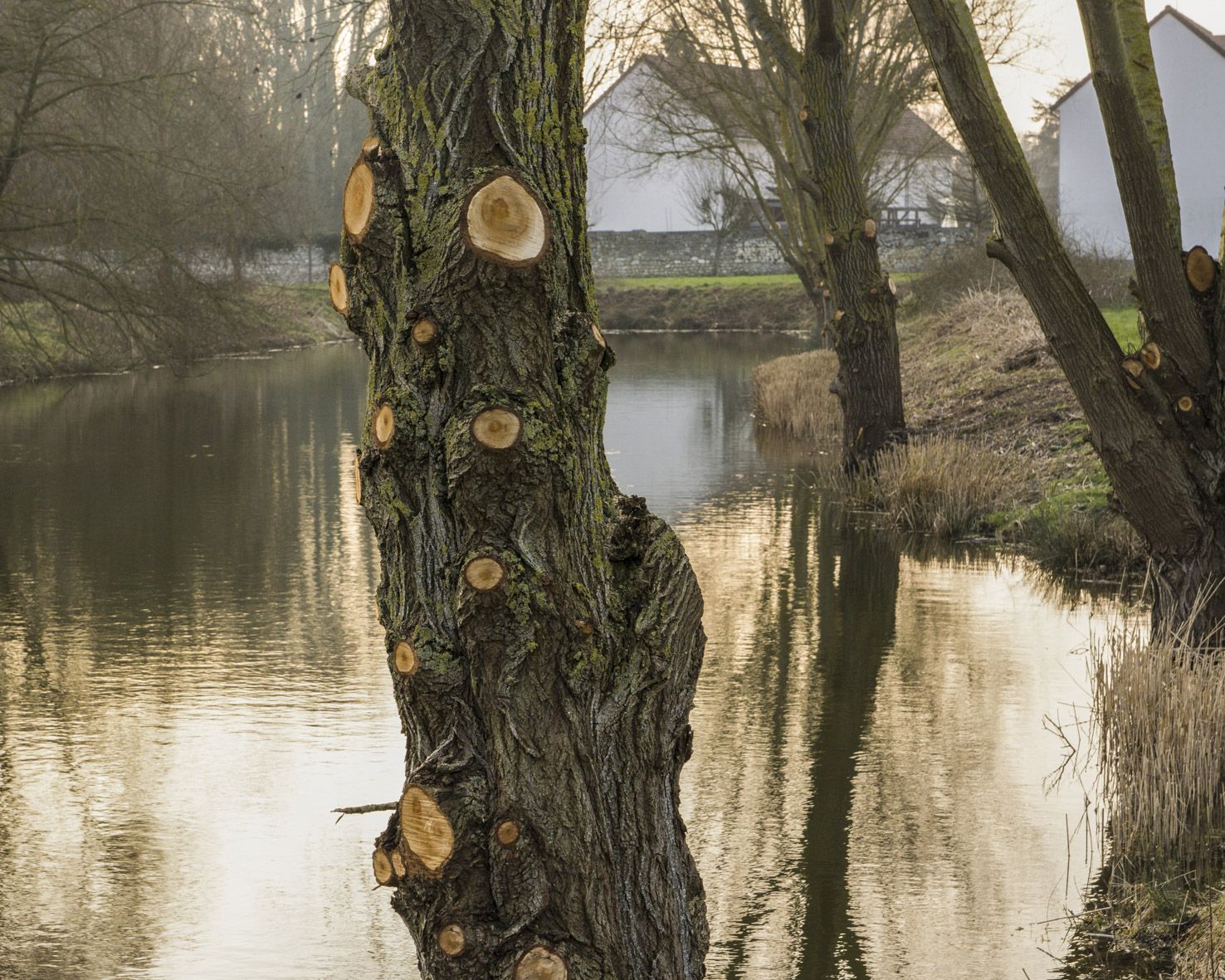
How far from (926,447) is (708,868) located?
24.2 ft

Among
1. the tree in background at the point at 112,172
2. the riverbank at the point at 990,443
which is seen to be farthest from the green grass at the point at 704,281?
the tree in background at the point at 112,172

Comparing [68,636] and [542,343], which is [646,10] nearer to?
[68,636]

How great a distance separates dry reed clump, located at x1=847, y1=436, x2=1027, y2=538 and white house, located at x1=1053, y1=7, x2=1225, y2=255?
907 inches

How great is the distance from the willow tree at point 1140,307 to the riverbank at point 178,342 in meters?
15.5

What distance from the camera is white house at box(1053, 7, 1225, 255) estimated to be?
33906 millimetres

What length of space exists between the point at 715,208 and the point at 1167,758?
4952 cm

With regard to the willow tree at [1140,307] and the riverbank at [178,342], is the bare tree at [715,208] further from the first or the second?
the willow tree at [1140,307]

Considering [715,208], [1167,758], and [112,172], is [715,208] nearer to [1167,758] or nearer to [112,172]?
[112,172]

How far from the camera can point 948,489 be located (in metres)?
11.4

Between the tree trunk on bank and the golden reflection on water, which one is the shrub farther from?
the tree trunk on bank

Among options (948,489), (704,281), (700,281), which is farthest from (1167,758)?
(700,281)

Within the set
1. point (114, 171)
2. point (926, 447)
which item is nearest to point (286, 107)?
point (114, 171)

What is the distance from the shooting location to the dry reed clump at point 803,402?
17328mm

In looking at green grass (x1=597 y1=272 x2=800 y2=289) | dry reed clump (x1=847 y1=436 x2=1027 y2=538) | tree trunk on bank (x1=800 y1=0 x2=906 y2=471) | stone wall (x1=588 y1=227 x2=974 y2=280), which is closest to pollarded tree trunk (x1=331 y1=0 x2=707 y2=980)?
dry reed clump (x1=847 y1=436 x2=1027 y2=538)
